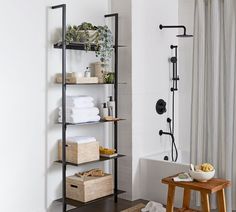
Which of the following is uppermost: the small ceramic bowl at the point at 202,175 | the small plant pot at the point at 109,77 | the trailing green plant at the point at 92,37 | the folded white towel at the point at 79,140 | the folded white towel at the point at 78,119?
the trailing green plant at the point at 92,37

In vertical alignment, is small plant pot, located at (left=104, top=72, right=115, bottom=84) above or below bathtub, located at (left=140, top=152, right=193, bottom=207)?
above

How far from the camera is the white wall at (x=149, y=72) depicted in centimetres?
397

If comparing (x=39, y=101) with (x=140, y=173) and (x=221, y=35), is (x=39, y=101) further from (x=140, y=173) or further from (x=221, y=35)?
(x=221, y=35)

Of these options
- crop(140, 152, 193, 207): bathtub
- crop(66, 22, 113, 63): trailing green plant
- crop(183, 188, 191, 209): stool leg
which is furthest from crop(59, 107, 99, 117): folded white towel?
crop(183, 188, 191, 209): stool leg

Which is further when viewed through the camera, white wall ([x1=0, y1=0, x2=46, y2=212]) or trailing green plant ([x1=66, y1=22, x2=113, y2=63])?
trailing green plant ([x1=66, y1=22, x2=113, y2=63])

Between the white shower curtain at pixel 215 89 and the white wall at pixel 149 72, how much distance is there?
A: 2.35ft

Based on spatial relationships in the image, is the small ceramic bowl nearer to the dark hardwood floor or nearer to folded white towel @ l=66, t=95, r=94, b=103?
the dark hardwood floor

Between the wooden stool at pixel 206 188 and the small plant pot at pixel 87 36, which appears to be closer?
the wooden stool at pixel 206 188

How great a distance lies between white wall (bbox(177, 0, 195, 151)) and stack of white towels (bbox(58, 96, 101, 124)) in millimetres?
1651

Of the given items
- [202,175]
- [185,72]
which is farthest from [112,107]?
[185,72]

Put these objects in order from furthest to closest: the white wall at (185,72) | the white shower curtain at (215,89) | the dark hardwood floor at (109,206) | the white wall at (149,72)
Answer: the white wall at (185,72), the white wall at (149,72), the dark hardwood floor at (109,206), the white shower curtain at (215,89)

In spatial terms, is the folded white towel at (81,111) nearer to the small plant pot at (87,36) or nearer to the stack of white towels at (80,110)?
the stack of white towels at (80,110)

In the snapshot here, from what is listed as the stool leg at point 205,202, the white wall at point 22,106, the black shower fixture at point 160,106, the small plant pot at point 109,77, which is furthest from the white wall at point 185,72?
the white wall at point 22,106

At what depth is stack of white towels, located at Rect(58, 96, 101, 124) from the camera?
3.37 m
